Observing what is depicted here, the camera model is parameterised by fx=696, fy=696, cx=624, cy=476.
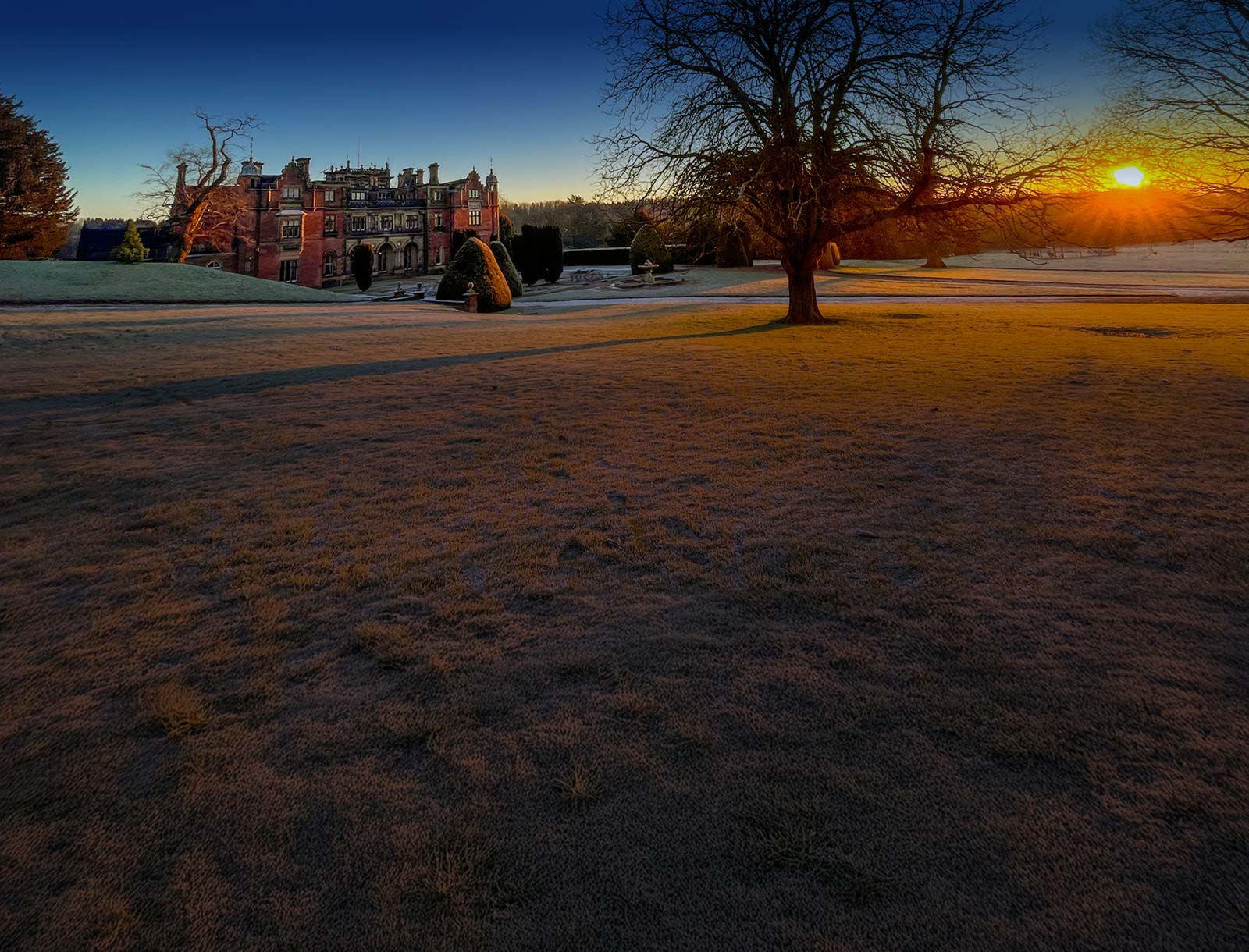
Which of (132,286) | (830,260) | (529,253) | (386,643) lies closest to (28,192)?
(132,286)

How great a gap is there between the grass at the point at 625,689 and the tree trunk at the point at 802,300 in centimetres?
1065

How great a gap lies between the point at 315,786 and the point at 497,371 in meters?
8.45

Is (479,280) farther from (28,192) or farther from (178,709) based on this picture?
(28,192)

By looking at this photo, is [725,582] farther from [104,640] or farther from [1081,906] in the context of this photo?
[104,640]

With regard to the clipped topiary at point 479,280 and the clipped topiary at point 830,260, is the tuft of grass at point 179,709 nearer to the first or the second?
the clipped topiary at point 479,280

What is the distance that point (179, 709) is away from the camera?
2.44m

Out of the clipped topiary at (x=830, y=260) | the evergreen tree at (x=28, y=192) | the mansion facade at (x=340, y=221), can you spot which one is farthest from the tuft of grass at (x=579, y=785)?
the evergreen tree at (x=28, y=192)

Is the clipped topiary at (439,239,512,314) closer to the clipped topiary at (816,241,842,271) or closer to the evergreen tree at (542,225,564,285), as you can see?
the evergreen tree at (542,225,564,285)

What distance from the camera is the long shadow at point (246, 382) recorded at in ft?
25.0

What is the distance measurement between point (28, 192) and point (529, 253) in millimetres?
33624

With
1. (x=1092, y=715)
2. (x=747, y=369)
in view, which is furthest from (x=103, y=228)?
(x=1092, y=715)

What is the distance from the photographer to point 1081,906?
169 cm

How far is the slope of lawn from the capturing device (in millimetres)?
24156

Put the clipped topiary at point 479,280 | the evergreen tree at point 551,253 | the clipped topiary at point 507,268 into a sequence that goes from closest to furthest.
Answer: the clipped topiary at point 479,280
the clipped topiary at point 507,268
the evergreen tree at point 551,253
